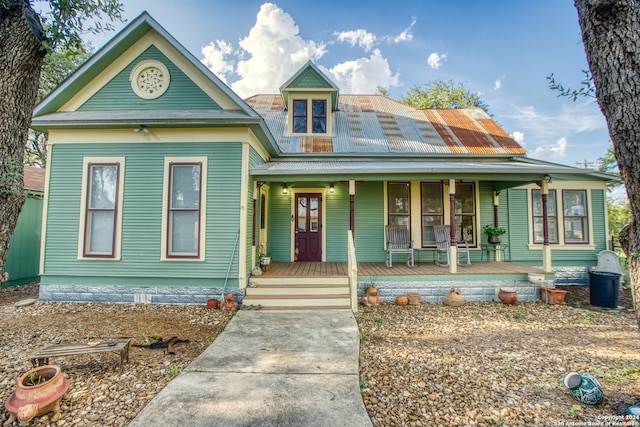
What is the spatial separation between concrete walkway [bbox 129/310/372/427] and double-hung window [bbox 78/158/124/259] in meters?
3.82

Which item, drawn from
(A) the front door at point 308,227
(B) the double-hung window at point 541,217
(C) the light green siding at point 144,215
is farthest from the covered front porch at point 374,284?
(B) the double-hung window at point 541,217

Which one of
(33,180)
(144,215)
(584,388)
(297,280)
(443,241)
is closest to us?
(584,388)

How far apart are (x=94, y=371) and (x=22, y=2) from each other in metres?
4.10

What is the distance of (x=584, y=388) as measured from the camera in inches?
111

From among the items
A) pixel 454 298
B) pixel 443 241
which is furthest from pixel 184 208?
pixel 443 241

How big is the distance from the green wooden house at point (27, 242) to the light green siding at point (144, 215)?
112 inches

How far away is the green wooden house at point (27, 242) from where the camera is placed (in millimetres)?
7871

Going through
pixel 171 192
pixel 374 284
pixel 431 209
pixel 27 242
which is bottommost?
pixel 374 284

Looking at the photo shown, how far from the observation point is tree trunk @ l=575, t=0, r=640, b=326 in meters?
2.46

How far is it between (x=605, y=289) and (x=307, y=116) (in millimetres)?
9352

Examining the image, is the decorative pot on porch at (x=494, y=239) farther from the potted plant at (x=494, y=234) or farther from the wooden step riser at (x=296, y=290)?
the wooden step riser at (x=296, y=290)

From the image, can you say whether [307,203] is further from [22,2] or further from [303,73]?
[22,2]

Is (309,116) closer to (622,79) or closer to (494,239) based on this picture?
(494,239)

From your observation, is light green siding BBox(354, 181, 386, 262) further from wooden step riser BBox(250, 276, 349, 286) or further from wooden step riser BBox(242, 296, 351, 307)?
wooden step riser BBox(242, 296, 351, 307)
